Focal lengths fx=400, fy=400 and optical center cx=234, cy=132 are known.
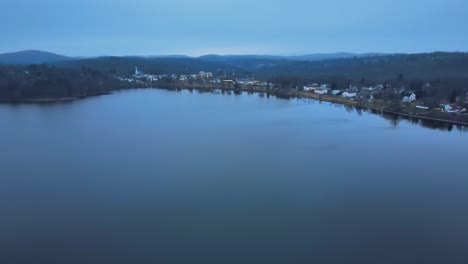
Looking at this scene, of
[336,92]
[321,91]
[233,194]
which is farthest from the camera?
[321,91]

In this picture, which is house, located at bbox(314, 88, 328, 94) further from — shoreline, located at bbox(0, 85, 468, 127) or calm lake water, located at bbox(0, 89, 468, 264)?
calm lake water, located at bbox(0, 89, 468, 264)

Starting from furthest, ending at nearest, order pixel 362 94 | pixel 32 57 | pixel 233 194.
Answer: pixel 32 57, pixel 362 94, pixel 233 194

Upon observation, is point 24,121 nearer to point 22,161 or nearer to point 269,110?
point 22,161

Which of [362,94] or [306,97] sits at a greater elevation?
[362,94]

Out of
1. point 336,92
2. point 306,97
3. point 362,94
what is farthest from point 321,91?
point 362,94

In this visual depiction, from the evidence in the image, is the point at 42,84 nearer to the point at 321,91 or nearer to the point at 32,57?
the point at 321,91
